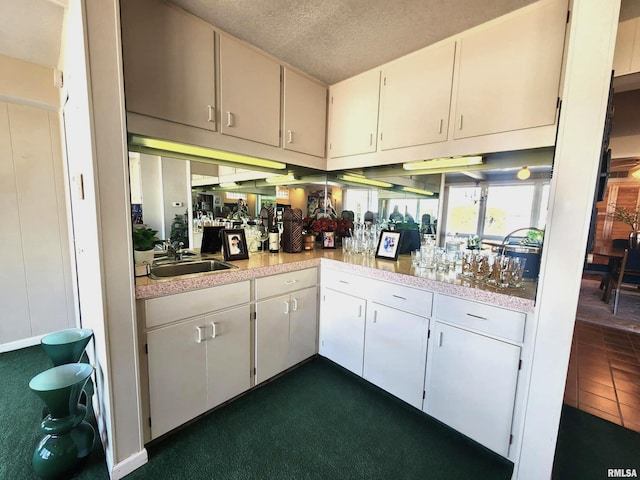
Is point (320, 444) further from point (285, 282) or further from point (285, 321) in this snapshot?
point (285, 282)

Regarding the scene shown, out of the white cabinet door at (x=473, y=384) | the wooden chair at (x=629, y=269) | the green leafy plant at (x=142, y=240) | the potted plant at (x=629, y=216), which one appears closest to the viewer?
the white cabinet door at (x=473, y=384)

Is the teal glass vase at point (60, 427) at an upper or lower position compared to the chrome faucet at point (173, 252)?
lower

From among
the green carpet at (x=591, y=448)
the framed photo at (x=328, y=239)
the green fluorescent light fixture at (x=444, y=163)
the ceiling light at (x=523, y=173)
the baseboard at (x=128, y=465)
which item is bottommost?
the green carpet at (x=591, y=448)

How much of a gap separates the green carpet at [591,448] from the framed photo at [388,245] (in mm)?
1450

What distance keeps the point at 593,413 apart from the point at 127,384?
113 inches

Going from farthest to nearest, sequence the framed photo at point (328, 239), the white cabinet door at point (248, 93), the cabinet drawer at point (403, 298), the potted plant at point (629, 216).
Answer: the potted plant at point (629, 216) < the framed photo at point (328, 239) < the white cabinet door at point (248, 93) < the cabinet drawer at point (403, 298)

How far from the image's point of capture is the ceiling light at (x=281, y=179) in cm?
268

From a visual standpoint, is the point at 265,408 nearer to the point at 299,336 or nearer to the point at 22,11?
the point at 299,336

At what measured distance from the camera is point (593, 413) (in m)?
1.80

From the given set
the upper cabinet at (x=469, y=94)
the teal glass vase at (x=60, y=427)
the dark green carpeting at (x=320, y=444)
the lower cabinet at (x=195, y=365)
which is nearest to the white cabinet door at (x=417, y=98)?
the upper cabinet at (x=469, y=94)

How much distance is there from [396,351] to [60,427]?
5.93 feet

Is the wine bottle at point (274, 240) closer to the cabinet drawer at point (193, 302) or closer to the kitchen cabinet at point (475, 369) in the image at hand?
the cabinet drawer at point (193, 302)

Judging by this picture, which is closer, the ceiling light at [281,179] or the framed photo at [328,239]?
the framed photo at [328,239]

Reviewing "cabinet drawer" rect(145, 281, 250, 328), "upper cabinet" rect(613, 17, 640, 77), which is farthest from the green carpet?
"upper cabinet" rect(613, 17, 640, 77)
